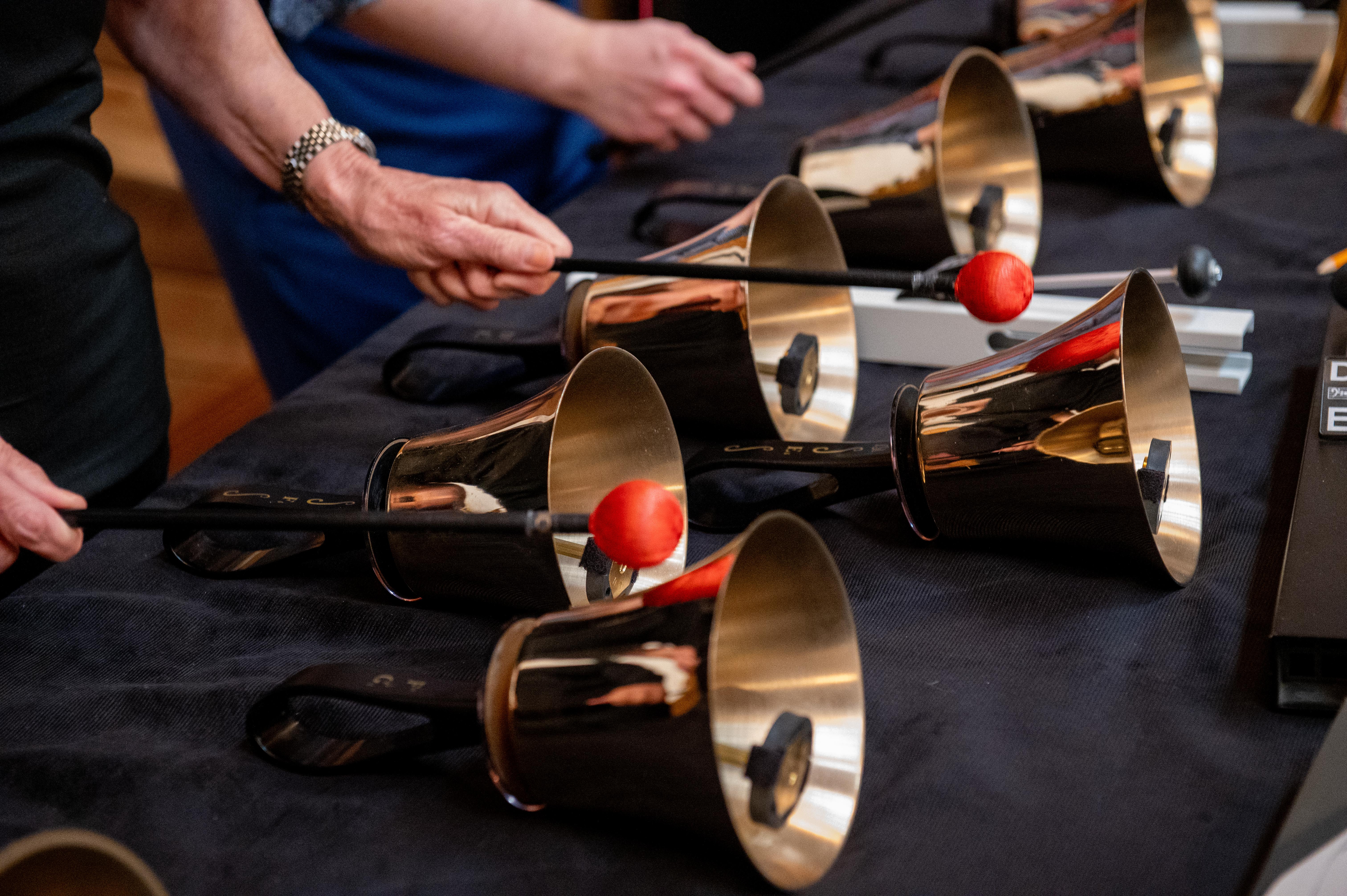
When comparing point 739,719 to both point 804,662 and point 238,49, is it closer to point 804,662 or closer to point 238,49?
point 804,662

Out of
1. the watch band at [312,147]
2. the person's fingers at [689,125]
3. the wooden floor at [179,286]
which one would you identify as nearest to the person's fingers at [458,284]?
the watch band at [312,147]

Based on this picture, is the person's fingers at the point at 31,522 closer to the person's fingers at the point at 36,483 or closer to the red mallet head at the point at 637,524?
the person's fingers at the point at 36,483

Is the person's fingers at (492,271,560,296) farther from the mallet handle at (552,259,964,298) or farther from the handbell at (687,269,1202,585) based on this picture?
the handbell at (687,269,1202,585)

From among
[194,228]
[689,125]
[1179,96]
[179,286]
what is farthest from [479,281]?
[194,228]

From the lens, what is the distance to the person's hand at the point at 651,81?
1.05 metres

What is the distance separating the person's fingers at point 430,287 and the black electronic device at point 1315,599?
52 centimetres

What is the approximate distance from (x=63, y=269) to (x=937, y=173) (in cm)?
60

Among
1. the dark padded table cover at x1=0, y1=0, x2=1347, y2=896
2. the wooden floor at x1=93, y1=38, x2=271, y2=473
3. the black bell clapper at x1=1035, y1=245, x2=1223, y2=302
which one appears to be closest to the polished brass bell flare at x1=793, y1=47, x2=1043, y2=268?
the black bell clapper at x1=1035, y1=245, x2=1223, y2=302

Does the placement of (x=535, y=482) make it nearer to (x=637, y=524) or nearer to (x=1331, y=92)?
(x=637, y=524)

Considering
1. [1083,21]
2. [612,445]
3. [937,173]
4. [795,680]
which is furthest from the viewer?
[1083,21]

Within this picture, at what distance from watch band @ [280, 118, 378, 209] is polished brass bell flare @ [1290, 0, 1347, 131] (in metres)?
0.94

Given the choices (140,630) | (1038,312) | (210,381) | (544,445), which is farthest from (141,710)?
(210,381)

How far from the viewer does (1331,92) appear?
113 cm

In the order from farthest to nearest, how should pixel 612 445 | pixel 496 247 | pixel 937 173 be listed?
pixel 937 173, pixel 496 247, pixel 612 445
